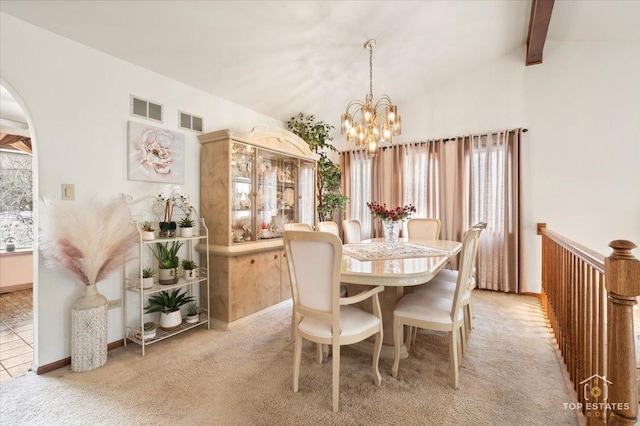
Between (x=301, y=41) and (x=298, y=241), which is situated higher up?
(x=301, y=41)

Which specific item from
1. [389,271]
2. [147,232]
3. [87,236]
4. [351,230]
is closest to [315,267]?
[389,271]

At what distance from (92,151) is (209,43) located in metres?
1.37

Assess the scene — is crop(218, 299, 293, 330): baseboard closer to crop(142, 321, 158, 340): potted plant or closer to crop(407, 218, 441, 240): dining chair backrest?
crop(142, 321, 158, 340): potted plant

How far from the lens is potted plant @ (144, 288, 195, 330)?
2.62m

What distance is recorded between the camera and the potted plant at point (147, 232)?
7.97ft

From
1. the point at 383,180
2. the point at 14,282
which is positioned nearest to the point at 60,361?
the point at 14,282

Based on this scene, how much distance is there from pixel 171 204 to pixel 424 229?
9.97 feet

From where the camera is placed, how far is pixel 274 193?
376cm

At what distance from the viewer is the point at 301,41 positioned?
115 inches

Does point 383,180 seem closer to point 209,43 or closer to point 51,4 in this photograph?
point 209,43

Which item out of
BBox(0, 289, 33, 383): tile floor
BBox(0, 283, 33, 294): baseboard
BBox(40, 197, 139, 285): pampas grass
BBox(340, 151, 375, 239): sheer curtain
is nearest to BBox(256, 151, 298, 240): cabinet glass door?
BBox(40, 197, 139, 285): pampas grass

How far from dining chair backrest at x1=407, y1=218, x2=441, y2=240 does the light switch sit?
3.56m

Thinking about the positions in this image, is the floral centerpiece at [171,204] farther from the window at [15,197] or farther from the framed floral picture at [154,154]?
the window at [15,197]

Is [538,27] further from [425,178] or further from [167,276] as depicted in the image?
[167,276]
